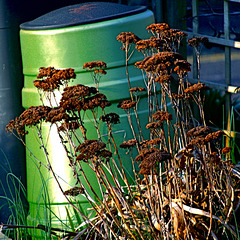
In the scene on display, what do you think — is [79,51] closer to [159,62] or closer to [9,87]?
[9,87]

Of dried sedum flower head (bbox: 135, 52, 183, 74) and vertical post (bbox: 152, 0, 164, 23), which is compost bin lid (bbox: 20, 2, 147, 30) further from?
dried sedum flower head (bbox: 135, 52, 183, 74)

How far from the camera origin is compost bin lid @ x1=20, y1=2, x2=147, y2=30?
2858 mm

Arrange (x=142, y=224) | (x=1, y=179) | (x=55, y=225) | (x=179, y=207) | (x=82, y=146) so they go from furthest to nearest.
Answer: (x=1, y=179), (x=55, y=225), (x=142, y=224), (x=179, y=207), (x=82, y=146)

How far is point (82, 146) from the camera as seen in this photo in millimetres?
1938

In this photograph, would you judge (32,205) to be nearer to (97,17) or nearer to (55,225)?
(55,225)

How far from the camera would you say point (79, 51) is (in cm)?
286

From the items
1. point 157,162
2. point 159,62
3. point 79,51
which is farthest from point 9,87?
point 157,162

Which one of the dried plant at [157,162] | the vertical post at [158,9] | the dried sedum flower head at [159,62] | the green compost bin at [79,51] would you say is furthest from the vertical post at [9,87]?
the dried sedum flower head at [159,62]

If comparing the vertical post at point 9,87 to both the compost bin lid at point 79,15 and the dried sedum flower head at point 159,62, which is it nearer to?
the compost bin lid at point 79,15

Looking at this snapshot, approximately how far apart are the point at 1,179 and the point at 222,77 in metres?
5.53

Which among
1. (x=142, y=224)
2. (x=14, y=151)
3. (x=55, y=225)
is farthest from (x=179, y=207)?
(x=14, y=151)

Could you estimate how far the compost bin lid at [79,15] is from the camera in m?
2.86

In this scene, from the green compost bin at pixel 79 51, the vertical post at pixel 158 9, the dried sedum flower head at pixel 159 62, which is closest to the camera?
the dried sedum flower head at pixel 159 62

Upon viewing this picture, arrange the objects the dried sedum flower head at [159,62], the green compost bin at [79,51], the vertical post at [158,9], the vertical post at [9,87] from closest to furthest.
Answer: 1. the dried sedum flower head at [159,62]
2. the green compost bin at [79,51]
3. the vertical post at [9,87]
4. the vertical post at [158,9]
